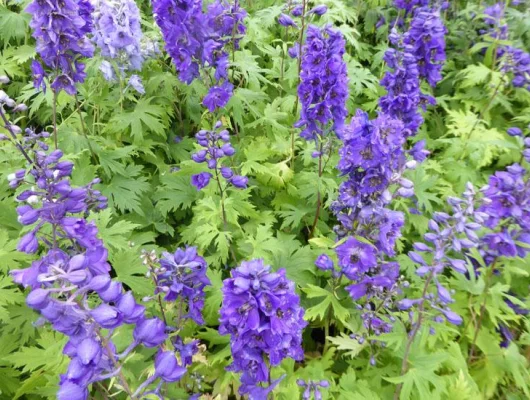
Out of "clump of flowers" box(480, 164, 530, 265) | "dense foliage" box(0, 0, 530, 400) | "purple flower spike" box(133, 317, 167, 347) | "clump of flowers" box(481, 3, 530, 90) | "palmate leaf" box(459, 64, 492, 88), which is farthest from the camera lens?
"palmate leaf" box(459, 64, 492, 88)

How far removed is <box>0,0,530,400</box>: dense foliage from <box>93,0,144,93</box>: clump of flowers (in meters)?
0.02

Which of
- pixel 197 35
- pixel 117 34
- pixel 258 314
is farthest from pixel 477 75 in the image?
pixel 258 314

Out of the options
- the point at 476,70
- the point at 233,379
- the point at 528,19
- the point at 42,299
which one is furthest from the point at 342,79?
the point at 528,19

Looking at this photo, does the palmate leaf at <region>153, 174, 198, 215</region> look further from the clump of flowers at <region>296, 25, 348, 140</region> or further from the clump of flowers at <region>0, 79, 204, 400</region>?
the clump of flowers at <region>0, 79, 204, 400</region>

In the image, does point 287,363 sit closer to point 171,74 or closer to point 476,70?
point 171,74

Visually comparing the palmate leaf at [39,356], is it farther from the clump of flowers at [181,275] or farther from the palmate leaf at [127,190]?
the palmate leaf at [127,190]

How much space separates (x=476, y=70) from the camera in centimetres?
525

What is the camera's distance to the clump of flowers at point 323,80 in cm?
311

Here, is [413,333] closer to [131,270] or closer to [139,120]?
[131,270]

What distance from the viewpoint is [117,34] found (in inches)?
Result: 156

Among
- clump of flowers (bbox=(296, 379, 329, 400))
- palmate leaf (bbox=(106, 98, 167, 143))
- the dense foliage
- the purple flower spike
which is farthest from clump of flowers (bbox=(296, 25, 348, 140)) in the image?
the purple flower spike

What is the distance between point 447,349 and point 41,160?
2.97 m

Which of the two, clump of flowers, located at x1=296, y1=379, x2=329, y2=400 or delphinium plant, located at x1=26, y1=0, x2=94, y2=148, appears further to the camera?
delphinium plant, located at x1=26, y1=0, x2=94, y2=148

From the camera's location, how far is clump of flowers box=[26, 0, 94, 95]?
291cm
